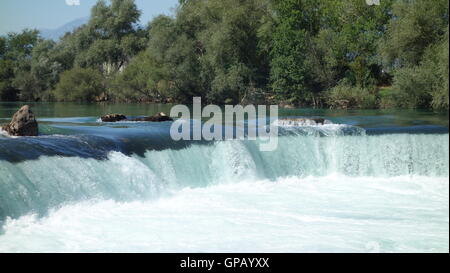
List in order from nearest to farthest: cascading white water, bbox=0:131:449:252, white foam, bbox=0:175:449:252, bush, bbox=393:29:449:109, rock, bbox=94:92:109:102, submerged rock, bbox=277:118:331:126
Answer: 1. white foam, bbox=0:175:449:252
2. cascading white water, bbox=0:131:449:252
3. submerged rock, bbox=277:118:331:126
4. bush, bbox=393:29:449:109
5. rock, bbox=94:92:109:102

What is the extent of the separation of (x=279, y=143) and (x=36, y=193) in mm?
7678

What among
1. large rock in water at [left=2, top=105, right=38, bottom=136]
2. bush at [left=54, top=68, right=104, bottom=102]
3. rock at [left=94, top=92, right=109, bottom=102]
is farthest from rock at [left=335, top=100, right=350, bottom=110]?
large rock in water at [left=2, top=105, right=38, bottom=136]

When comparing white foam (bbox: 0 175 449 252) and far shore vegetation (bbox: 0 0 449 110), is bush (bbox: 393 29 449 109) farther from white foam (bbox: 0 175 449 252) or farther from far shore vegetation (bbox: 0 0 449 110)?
white foam (bbox: 0 175 449 252)

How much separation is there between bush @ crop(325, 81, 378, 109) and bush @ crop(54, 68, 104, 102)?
705 inches

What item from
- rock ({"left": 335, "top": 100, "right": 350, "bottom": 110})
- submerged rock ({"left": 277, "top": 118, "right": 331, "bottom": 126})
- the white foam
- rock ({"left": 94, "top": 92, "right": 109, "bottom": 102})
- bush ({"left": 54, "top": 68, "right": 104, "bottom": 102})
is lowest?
the white foam

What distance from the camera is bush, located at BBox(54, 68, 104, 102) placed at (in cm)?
4241

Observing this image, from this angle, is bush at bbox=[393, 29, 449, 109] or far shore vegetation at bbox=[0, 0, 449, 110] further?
far shore vegetation at bbox=[0, 0, 449, 110]

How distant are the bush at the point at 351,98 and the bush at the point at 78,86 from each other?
58.7 ft

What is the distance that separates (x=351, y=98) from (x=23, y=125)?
2291 cm

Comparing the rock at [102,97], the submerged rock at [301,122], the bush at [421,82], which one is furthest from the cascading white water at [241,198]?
the rock at [102,97]

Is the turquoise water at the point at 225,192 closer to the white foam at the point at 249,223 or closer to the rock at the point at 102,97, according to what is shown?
the white foam at the point at 249,223

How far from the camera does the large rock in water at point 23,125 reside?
13.9 meters

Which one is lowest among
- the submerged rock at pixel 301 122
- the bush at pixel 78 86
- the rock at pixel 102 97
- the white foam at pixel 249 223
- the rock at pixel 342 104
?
the white foam at pixel 249 223
